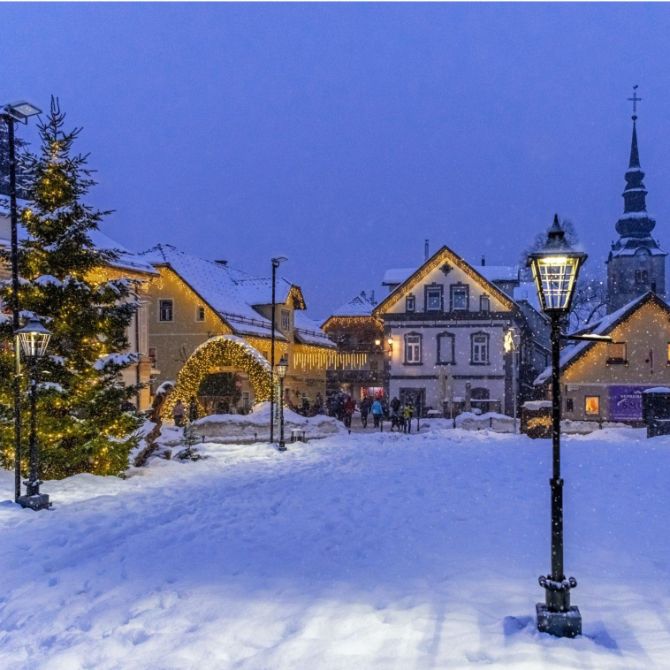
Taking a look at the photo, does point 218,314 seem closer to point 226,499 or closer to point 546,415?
point 546,415

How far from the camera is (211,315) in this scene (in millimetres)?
42875

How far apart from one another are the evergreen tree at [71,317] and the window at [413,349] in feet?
105

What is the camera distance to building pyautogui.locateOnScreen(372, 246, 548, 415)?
150 feet

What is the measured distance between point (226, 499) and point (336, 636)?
24.4 feet

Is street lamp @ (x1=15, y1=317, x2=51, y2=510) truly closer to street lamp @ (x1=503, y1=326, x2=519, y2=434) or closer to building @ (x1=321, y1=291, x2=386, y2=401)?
street lamp @ (x1=503, y1=326, x2=519, y2=434)

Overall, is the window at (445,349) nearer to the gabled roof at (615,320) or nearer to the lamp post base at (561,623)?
the gabled roof at (615,320)

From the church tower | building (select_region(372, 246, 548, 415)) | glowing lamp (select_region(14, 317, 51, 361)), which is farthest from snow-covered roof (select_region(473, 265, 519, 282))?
glowing lamp (select_region(14, 317, 51, 361))

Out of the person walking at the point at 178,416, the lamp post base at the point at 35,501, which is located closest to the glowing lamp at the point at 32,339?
the lamp post base at the point at 35,501

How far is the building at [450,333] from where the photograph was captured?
150 feet

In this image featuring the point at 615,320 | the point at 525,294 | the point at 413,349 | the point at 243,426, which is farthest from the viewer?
the point at 525,294

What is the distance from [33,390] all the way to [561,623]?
952 cm

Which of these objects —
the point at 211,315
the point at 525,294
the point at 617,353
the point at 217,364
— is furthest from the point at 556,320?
the point at 525,294

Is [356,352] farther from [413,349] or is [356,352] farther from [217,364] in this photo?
[217,364]

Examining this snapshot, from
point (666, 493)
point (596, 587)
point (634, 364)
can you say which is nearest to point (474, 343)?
point (634, 364)
